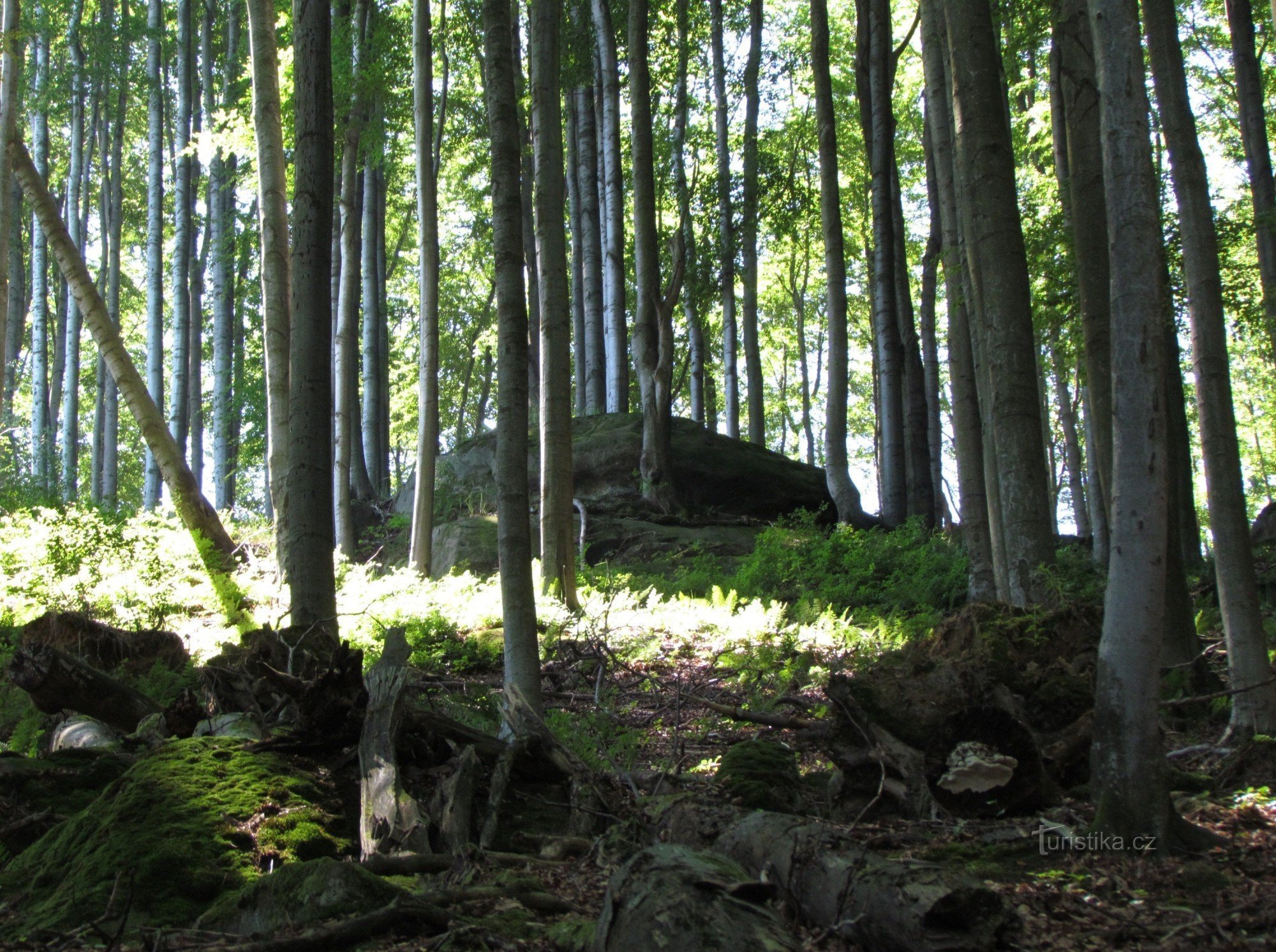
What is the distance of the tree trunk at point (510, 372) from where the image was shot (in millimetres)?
5785

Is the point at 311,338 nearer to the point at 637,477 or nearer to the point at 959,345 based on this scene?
the point at 959,345

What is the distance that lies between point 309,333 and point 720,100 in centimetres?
1981

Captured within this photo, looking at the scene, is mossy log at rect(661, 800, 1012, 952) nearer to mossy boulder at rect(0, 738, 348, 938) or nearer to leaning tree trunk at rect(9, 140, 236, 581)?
mossy boulder at rect(0, 738, 348, 938)

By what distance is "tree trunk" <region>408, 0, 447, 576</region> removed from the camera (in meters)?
11.6

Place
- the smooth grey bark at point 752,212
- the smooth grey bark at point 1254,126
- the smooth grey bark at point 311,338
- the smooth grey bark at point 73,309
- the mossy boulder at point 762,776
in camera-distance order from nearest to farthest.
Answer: the mossy boulder at point 762,776 → the smooth grey bark at point 311,338 → the smooth grey bark at point 1254,126 → the smooth grey bark at point 752,212 → the smooth grey bark at point 73,309

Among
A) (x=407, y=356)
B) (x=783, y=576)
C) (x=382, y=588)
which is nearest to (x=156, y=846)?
(x=382, y=588)

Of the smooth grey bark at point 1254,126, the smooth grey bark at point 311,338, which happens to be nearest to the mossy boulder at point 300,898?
the smooth grey bark at point 311,338

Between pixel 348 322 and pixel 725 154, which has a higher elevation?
pixel 725 154

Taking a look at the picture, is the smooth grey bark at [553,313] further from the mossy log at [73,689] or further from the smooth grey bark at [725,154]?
the smooth grey bark at [725,154]

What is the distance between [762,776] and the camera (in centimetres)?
466

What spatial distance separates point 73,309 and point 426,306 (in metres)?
16.9

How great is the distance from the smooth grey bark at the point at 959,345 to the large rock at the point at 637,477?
634cm

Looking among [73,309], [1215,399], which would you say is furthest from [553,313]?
[73,309]

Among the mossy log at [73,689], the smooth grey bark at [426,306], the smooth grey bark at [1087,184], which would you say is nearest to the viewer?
the mossy log at [73,689]
